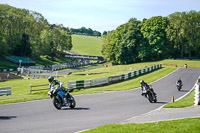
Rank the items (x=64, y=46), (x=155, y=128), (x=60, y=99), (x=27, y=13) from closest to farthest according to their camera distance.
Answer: (x=155, y=128) → (x=60, y=99) → (x=27, y=13) → (x=64, y=46)

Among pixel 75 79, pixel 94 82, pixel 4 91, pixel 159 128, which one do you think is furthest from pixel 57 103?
pixel 75 79

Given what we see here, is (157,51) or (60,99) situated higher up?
(157,51)

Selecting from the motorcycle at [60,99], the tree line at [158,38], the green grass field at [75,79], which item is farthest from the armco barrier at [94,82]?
the tree line at [158,38]

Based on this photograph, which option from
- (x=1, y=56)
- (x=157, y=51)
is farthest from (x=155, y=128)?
(x=1, y=56)

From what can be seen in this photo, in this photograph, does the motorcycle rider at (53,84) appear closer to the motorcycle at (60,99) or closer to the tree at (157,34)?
the motorcycle at (60,99)

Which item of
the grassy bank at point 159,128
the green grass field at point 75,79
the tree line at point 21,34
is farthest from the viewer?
the tree line at point 21,34

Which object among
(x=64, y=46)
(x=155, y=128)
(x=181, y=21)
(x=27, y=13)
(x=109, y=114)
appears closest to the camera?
(x=155, y=128)

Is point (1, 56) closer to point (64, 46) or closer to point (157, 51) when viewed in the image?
point (64, 46)

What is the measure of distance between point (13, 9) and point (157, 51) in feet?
196

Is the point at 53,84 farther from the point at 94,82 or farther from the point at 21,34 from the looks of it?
the point at 21,34

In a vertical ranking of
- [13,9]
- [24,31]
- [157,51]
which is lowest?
[157,51]

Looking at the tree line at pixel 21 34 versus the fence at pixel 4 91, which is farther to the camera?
the tree line at pixel 21 34

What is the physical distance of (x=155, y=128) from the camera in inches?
379

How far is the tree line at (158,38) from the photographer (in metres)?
85.4
